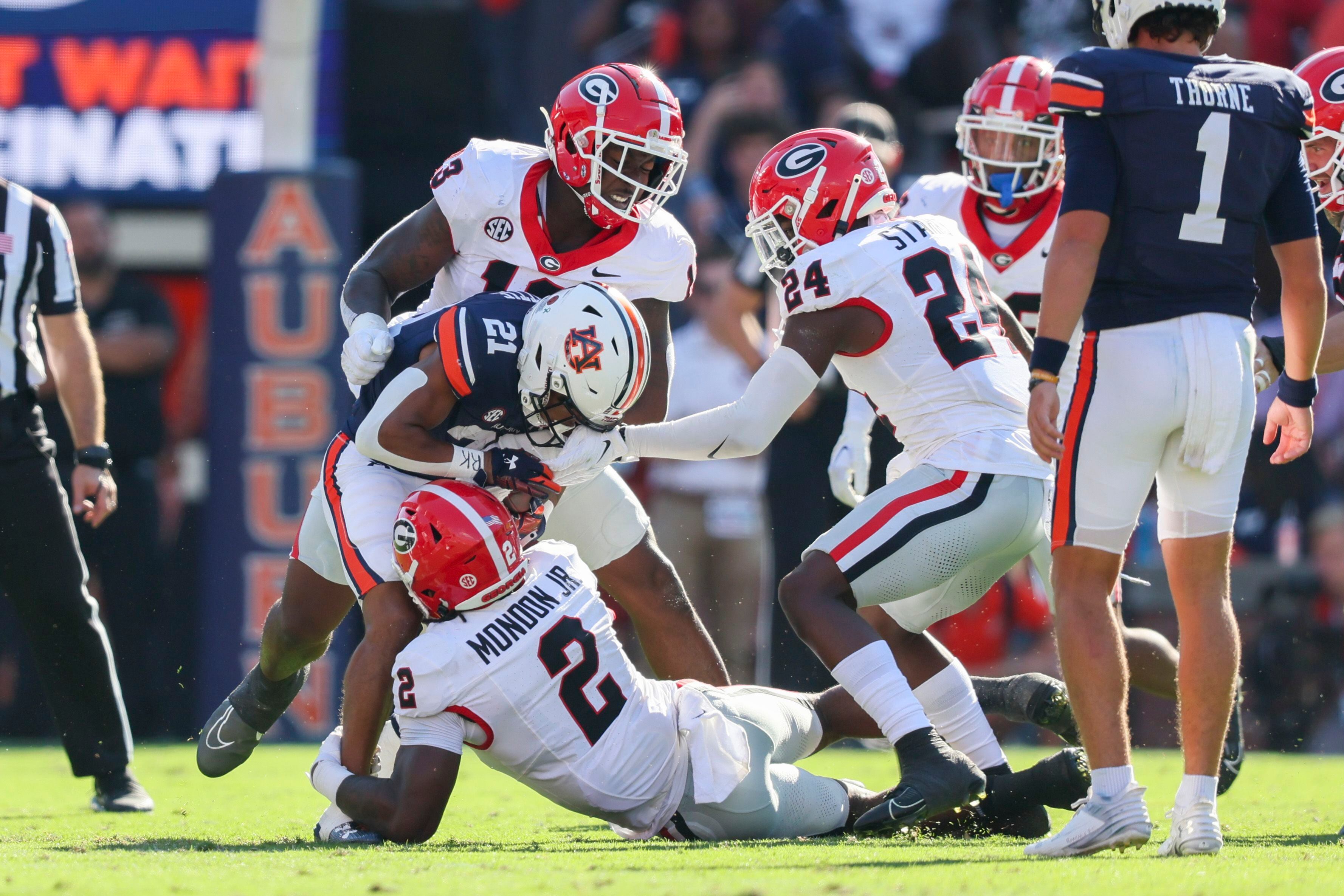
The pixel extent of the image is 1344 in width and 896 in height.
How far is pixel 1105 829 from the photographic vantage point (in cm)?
375

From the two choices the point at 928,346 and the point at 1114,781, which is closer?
the point at 1114,781

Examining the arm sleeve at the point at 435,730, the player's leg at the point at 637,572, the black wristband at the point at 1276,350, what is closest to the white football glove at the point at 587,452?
the player's leg at the point at 637,572

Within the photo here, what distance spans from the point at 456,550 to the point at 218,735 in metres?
1.66

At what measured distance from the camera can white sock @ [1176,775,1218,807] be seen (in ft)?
12.5

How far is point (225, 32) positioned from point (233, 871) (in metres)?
7.06

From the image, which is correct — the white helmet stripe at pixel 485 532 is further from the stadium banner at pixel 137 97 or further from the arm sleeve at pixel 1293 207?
the stadium banner at pixel 137 97

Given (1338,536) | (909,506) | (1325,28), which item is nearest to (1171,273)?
(909,506)

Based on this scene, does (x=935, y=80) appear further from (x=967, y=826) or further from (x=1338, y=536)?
(x=967, y=826)

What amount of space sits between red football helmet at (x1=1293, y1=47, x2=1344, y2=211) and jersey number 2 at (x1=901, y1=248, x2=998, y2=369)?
3.87 ft

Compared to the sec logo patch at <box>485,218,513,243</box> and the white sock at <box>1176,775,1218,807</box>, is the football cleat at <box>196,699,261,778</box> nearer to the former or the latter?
the sec logo patch at <box>485,218,513,243</box>

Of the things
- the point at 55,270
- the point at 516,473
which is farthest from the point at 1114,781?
the point at 55,270

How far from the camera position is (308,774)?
4.38 meters

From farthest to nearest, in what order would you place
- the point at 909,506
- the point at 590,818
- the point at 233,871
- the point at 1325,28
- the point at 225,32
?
1. the point at 225,32
2. the point at 1325,28
3. the point at 590,818
4. the point at 909,506
5. the point at 233,871

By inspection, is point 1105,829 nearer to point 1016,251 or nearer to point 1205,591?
point 1205,591
